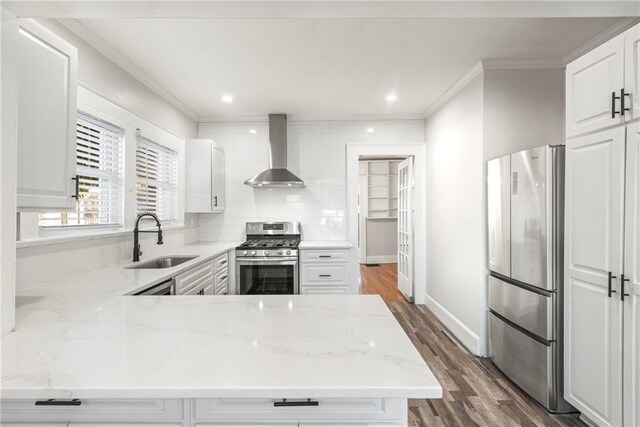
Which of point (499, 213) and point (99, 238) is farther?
point (499, 213)

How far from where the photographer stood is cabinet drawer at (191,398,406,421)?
2.88 ft

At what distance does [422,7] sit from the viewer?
115cm

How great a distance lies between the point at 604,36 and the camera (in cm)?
233

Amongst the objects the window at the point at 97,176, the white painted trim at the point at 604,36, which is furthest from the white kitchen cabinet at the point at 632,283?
the window at the point at 97,176

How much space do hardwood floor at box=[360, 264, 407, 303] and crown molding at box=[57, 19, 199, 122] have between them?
377 cm

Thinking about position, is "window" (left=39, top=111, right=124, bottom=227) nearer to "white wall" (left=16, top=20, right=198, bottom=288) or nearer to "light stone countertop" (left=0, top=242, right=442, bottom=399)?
"white wall" (left=16, top=20, right=198, bottom=288)

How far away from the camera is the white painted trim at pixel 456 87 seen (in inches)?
114

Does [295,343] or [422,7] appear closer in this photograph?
[295,343]

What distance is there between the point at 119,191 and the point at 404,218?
12.2 ft

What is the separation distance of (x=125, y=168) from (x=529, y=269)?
3203 mm

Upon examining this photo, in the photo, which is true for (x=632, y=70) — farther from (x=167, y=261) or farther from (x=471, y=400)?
(x=167, y=261)

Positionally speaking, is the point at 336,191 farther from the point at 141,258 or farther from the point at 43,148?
the point at 43,148

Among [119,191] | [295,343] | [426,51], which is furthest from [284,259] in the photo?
[295,343]

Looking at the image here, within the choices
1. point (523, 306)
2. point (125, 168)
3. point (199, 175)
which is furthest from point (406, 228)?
point (125, 168)
